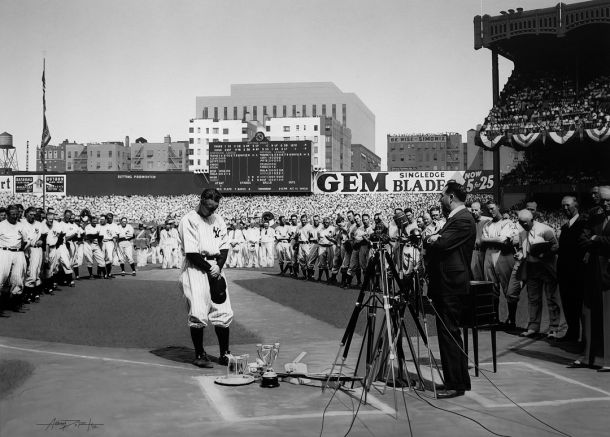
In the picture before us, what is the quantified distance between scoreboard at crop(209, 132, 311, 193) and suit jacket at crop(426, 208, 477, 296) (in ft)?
156

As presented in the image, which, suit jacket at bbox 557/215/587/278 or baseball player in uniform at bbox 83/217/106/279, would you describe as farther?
baseball player in uniform at bbox 83/217/106/279

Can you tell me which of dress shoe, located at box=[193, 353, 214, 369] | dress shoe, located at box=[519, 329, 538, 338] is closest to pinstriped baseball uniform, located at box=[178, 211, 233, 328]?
dress shoe, located at box=[193, 353, 214, 369]

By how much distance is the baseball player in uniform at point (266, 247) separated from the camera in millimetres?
29969

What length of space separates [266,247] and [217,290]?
2219 centimetres

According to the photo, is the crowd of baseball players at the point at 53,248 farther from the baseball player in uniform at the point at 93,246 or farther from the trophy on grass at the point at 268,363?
the trophy on grass at the point at 268,363

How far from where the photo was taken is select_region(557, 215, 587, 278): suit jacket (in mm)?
9438

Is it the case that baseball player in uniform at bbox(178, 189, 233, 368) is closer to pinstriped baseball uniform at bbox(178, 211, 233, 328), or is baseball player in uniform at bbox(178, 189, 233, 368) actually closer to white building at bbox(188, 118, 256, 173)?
pinstriped baseball uniform at bbox(178, 211, 233, 328)

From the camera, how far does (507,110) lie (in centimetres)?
4081

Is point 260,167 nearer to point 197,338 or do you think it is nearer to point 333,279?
point 333,279

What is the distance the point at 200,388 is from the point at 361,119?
16516cm

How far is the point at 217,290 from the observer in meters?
8.23

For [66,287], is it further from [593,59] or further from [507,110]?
[593,59]

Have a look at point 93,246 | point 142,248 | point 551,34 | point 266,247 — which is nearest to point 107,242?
point 93,246
